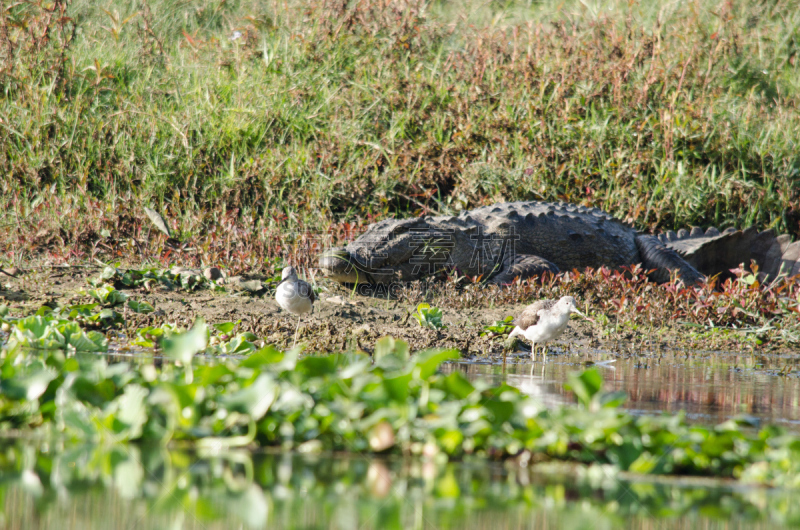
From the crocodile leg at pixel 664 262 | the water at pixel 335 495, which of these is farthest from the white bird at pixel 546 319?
the crocodile leg at pixel 664 262

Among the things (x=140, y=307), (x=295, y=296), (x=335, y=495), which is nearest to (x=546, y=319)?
(x=295, y=296)

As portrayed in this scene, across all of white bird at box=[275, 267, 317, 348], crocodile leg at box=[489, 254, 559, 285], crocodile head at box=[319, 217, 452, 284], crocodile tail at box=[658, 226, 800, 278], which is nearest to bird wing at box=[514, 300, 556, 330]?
white bird at box=[275, 267, 317, 348]

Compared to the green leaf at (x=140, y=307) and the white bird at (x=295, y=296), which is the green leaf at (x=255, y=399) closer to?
the white bird at (x=295, y=296)

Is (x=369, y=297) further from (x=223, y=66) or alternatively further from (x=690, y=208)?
(x=223, y=66)

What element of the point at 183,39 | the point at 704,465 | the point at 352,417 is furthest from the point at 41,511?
the point at 183,39

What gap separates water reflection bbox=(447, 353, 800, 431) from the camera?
2670 mm

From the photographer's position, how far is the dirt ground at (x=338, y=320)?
4.18 metres

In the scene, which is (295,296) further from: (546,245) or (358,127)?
(358,127)

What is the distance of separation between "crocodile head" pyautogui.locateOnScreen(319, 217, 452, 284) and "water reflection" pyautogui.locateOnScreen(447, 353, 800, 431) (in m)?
1.88

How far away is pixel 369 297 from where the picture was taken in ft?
18.2

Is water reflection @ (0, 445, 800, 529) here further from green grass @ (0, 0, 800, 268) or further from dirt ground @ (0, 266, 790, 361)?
green grass @ (0, 0, 800, 268)

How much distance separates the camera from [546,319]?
3.96 meters

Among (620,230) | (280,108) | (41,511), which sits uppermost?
(280,108)

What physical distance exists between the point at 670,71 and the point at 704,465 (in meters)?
7.46
